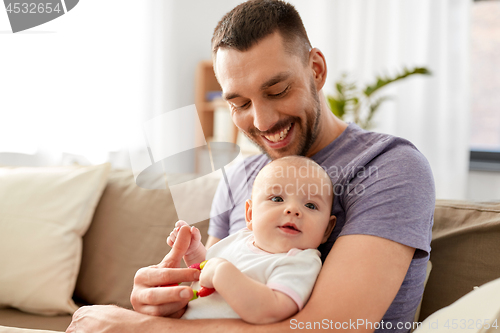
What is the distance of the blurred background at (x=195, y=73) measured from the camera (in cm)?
242

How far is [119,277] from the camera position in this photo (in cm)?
141

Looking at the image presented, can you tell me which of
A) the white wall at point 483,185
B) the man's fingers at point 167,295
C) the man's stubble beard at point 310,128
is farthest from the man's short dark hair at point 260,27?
the white wall at point 483,185

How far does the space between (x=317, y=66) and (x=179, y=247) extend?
2.18ft

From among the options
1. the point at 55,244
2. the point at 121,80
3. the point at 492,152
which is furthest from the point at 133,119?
the point at 492,152

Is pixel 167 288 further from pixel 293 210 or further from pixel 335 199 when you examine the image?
pixel 335 199

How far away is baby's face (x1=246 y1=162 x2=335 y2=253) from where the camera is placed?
0.91 metres

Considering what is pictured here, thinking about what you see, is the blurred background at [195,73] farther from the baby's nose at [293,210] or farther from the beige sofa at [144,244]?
the baby's nose at [293,210]

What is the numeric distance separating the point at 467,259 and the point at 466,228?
0.08 m

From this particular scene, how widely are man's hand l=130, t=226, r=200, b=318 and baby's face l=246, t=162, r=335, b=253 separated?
6.8 inches

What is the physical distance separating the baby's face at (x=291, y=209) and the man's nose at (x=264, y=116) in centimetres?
18

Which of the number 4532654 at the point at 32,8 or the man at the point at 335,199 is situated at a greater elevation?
the number 4532654 at the point at 32,8

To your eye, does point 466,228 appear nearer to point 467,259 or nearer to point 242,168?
point 467,259

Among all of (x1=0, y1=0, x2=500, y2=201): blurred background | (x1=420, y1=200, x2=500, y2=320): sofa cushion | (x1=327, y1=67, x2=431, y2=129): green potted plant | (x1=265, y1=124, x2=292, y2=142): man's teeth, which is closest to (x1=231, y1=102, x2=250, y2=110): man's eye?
(x1=265, y1=124, x2=292, y2=142): man's teeth

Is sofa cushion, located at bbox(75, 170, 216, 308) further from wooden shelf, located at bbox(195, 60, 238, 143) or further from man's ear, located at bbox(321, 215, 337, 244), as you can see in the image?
wooden shelf, located at bbox(195, 60, 238, 143)
